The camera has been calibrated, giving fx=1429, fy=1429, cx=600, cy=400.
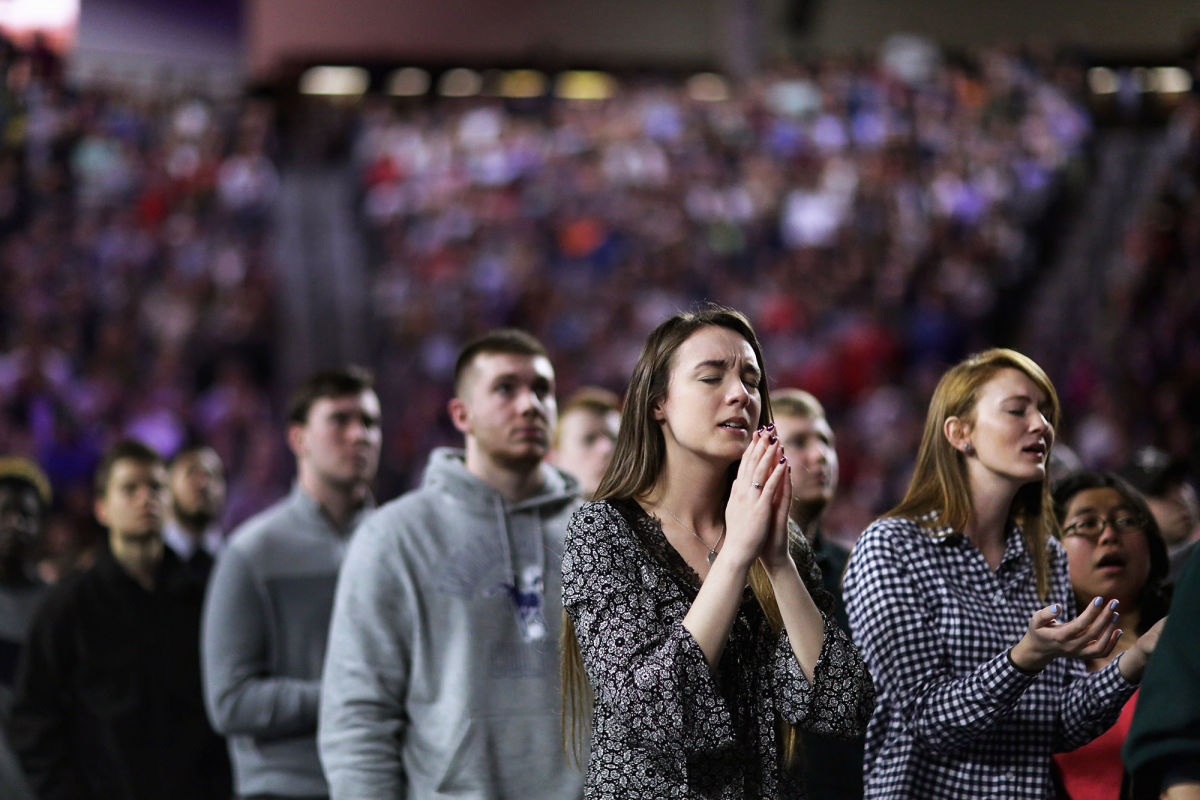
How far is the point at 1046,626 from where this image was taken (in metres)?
2.28

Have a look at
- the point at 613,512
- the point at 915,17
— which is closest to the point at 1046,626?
the point at 613,512

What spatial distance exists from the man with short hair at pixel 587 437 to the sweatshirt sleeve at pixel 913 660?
1.55 metres

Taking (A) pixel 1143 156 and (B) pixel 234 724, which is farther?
(A) pixel 1143 156

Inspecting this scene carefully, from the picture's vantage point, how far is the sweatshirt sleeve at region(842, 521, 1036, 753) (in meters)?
2.40

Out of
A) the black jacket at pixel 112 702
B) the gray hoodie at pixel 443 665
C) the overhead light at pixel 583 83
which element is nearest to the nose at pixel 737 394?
the gray hoodie at pixel 443 665

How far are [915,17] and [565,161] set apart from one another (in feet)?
25.8

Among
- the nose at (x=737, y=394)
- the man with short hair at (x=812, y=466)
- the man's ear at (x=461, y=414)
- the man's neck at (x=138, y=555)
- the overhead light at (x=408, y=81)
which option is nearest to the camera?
the nose at (x=737, y=394)

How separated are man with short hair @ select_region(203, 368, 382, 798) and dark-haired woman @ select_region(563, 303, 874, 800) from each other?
158 cm

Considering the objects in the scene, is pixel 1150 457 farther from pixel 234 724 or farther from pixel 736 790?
pixel 234 724

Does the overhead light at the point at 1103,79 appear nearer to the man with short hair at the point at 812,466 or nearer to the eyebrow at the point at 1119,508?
the man with short hair at the point at 812,466

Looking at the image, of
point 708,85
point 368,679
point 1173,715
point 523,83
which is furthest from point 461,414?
point 523,83

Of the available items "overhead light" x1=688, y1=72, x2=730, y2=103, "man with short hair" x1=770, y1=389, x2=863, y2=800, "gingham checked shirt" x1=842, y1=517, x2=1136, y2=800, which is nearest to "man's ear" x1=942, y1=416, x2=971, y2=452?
"gingham checked shirt" x1=842, y1=517, x2=1136, y2=800

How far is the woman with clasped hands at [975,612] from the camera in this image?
2.50 m

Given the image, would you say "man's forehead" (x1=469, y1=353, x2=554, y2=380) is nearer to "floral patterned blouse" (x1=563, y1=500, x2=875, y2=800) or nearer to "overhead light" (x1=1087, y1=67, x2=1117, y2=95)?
"floral patterned blouse" (x1=563, y1=500, x2=875, y2=800)
